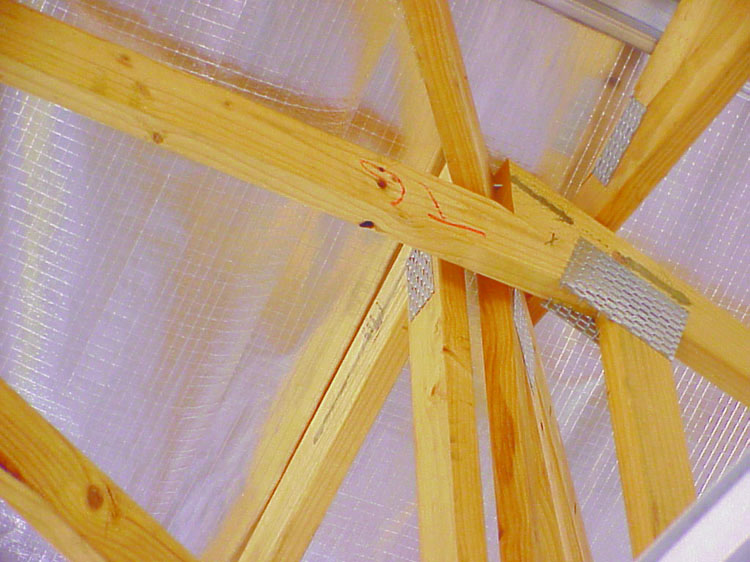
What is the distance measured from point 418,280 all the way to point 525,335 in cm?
24

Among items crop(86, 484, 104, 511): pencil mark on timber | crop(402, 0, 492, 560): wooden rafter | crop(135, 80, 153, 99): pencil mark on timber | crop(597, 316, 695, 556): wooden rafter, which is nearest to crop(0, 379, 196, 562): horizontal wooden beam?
crop(86, 484, 104, 511): pencil mark on timber

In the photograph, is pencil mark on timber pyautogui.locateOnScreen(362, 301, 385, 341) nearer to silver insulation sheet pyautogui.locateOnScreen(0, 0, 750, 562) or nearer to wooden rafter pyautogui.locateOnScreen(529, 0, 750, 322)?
silver insulation sheet pyautogui.locateOnScreen(0, 0, 750, 562)

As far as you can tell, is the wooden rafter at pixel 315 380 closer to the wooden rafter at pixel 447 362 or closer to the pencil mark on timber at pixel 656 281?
the wooden rafter at pixel 447 362

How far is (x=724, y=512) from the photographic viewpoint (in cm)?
34

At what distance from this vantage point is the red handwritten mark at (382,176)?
143cm

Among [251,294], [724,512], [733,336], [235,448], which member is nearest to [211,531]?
[235,448]

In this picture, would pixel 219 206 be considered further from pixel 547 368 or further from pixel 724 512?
pixel 724 512

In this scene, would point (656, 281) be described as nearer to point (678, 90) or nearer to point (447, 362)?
point (678, 90)

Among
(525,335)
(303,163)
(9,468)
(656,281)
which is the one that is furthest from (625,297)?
(9,468)

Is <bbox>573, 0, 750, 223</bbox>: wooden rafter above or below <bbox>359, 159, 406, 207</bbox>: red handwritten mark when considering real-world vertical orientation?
above

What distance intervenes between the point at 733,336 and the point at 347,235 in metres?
0.84

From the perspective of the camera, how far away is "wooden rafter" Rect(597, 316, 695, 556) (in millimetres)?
1403

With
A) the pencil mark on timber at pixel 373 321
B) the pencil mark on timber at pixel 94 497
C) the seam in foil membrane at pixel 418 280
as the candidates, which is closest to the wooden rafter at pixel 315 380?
the pencil mark on timber at pixel 373 321

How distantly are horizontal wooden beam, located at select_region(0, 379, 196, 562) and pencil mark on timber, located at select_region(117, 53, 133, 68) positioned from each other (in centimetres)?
56
